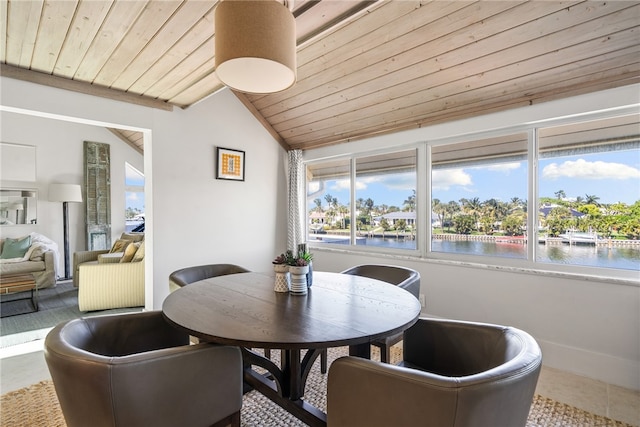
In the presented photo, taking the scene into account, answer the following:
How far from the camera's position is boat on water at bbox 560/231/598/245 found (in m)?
2.40

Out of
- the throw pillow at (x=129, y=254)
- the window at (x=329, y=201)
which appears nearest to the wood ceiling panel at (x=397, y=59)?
the window at (x=329, y=201)

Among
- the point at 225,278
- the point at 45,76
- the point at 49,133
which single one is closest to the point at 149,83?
the point at 45,76

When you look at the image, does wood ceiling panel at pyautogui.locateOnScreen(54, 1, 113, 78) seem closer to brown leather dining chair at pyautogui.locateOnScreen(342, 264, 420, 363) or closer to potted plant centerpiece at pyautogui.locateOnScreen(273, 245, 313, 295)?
potted plant centerpiece at pyautogui.locateOnScreen(273, 245, 313, 295)

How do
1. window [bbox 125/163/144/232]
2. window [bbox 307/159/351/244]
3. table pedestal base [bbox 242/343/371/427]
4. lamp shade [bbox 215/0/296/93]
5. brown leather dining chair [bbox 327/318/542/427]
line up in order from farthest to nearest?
1. window [bbox 125/163/144/232]
2. window [bbox 307/159/351/244]
3. table pedestal base [bbox 242/343/371/427]
4. lamp shade [bbox 215/0/296/93]
5. brown leather dining chair [bbox 327/318/542/427]

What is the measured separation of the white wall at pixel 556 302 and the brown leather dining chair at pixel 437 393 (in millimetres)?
1576

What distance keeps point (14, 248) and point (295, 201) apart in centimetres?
431

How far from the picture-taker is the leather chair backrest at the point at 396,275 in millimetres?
2172

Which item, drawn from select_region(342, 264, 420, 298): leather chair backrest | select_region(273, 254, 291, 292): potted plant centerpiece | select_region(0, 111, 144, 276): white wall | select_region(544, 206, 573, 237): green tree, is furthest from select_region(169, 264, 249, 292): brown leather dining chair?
select_region(0, 111, 144, 276): white wall

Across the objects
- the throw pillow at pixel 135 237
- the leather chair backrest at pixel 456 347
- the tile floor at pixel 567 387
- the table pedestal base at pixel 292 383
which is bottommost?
the tile floor at pixel 567 387

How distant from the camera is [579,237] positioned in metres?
2.46

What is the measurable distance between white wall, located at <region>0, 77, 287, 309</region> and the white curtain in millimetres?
131

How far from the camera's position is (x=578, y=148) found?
8.00 feet

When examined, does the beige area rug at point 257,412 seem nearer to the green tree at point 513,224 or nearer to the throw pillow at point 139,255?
the green tree at point 513,224

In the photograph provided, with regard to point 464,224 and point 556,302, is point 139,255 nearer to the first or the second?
point 464,224
